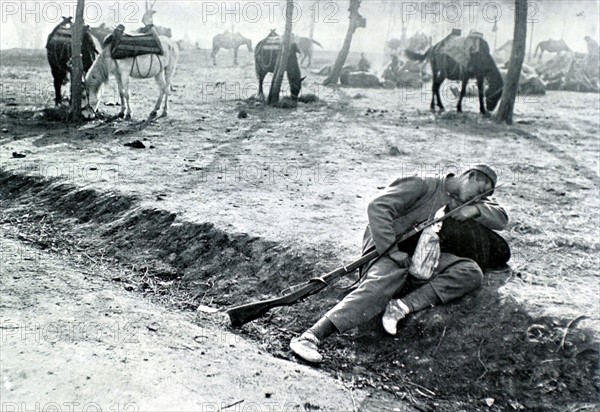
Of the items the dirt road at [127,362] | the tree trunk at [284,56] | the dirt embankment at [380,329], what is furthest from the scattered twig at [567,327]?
the tree trunk at [284,56]

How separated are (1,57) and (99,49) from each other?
1773 cm

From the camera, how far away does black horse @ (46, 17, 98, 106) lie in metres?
11.5

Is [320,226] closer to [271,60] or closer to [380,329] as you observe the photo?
[380,329]

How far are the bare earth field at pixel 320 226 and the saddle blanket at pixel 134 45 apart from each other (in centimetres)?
124

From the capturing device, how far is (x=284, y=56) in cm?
1415

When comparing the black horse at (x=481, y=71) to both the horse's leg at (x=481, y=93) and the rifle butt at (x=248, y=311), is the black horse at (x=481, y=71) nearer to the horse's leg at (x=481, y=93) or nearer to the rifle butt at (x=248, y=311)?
the horse's leg at (x=481, y=93)

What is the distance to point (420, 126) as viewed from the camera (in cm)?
1187

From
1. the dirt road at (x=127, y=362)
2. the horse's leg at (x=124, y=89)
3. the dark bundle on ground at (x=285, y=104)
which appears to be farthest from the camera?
the dark bundle on ground at (x=285, y=104)

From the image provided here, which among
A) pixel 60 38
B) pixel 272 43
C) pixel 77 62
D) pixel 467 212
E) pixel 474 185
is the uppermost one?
pixel 272 43

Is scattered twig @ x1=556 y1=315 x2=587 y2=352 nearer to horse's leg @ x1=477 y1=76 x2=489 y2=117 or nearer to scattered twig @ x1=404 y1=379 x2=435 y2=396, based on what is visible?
scattered twig @ x1=404 y1=379 x2=435 y2=396

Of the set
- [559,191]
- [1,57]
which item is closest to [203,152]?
[559,191]

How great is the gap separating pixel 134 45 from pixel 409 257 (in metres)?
8.56

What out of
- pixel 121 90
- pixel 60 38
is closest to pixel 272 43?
pixel 121 90

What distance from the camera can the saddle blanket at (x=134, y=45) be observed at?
1076 centimetres
